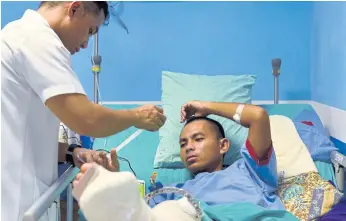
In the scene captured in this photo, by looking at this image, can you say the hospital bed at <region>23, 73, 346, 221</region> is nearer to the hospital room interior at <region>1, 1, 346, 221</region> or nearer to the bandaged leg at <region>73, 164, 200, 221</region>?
A: the hospital room interior at <region>1, 1, 346, 221</region>

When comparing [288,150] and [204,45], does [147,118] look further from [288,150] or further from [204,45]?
[204,45]

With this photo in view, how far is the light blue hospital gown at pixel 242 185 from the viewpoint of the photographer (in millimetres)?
1769

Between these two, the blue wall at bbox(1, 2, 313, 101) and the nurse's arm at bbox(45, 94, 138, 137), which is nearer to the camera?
the nurse's arm at bbox(45, 94, 138, 137)

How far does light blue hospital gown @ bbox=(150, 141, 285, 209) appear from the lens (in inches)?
69.6

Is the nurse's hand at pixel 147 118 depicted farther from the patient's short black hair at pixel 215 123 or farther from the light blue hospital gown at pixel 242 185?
the patient's short black hair at pixel 215 123

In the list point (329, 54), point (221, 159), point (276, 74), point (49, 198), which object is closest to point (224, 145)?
point (221, 159)

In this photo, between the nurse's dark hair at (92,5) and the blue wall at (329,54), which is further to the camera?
the blue wall at (329,54)

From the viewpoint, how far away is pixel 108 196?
1.01m

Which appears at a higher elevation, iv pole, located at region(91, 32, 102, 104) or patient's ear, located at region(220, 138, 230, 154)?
iv pole, located at region(91, 32, 102, 104)

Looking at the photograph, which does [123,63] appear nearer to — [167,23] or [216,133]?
[167,23]

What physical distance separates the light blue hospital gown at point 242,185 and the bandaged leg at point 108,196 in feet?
2.36

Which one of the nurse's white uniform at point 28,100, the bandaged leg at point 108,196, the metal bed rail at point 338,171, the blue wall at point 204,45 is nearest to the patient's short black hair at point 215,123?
the metal bed rail at point 338,171

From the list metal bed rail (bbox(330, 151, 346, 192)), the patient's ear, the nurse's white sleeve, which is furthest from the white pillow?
the nurse's white sleeve

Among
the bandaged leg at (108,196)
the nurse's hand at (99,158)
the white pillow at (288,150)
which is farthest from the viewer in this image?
the white pillow at (288,150)
